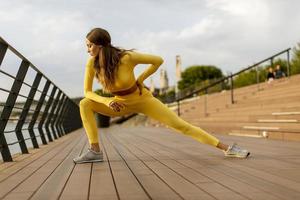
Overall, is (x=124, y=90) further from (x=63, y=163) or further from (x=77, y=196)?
(x=77, y=196)

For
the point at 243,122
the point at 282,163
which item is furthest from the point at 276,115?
the point at 282,163

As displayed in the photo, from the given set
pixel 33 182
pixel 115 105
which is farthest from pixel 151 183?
pixel 115 105

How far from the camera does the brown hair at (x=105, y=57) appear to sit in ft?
15.8

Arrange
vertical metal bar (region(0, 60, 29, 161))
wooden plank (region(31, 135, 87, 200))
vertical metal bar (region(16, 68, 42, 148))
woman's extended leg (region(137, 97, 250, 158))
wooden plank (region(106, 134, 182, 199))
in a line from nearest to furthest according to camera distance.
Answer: wooden plank (region(106, 134, 182, 199)) < wooden plank (region(31, 135, 87, 200)) < woman's extended leg (region(137, 97, 250, 158)) < vertical metal bar (region(0, 60, 29, 161)) < vertical metal bar (region(16, 68, 42, 148))

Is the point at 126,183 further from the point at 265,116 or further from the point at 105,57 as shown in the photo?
the point at 265,116

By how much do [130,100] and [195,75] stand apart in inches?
3437

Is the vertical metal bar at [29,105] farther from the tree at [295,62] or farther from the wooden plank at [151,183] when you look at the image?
the tree at [295,62]

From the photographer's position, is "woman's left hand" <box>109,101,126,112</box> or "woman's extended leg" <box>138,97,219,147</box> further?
"woman's extended leg" <box>138,97,219,147</box>

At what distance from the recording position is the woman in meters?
4.85

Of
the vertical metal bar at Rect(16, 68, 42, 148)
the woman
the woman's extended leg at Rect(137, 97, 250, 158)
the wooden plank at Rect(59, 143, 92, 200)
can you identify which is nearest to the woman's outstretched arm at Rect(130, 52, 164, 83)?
the woman

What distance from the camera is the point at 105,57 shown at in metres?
4.84

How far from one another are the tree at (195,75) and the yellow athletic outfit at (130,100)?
85608 millimetres

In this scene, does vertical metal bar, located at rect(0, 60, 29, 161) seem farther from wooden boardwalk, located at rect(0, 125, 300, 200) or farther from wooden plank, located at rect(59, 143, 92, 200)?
wooden plank, located at rect(59, 143, 92, 200)

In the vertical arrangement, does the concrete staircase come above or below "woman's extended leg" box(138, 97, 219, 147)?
above
